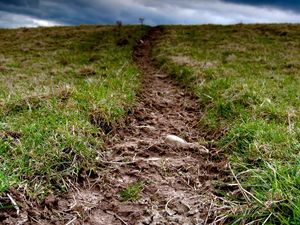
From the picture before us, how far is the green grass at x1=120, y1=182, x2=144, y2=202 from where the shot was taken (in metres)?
4.14

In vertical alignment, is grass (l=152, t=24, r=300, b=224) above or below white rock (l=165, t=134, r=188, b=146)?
above

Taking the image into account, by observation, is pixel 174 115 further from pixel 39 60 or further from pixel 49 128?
pixel 39 60

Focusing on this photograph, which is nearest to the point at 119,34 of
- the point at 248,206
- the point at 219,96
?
the point at 219,96

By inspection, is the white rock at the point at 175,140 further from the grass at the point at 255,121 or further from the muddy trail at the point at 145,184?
the grass at the point at 255,121

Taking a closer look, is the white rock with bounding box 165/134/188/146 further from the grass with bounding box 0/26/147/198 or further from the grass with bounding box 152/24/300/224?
the grass with bounding box 0/26/147/198

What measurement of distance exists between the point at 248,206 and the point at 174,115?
449 centimetres

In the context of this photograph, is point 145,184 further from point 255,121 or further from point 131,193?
point 255,121

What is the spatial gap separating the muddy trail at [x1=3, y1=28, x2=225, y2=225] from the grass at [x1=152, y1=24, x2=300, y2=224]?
38 centimetres

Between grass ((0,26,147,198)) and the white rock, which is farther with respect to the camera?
the white rock

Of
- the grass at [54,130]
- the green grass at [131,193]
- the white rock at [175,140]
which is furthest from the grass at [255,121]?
the grass at [54,130]

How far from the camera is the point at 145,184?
4504 millimetres

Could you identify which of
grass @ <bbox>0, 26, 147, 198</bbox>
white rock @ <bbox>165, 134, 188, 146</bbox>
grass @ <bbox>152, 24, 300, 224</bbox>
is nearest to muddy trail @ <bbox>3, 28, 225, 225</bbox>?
white rock @ <bbox>165, 134, 188, 146</bbox>

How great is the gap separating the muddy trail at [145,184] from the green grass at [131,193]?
2 cm

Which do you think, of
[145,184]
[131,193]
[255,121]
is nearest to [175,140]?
[255,121]
